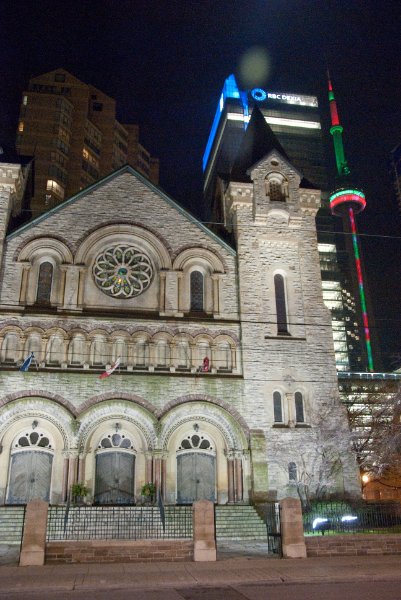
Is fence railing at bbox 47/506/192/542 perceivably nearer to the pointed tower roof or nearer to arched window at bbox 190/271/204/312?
arched window at bbox 190/271/204/312

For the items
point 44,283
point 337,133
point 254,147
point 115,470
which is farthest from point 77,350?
point 337,133

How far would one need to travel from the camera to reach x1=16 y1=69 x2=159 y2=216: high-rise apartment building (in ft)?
246

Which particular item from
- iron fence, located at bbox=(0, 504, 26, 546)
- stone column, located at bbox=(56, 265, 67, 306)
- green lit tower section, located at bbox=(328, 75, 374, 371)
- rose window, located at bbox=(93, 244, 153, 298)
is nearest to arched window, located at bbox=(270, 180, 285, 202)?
rose window, located at bbox=(93, 244, 153, 298)

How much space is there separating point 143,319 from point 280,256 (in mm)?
8258

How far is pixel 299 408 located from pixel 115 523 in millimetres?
10472

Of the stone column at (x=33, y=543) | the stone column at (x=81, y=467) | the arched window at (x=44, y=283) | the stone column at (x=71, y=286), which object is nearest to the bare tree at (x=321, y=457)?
the stone column at (x=81, y=467)

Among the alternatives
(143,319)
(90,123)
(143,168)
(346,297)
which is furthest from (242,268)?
(346,297)

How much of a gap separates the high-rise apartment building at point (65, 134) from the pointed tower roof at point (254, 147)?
42.6 metres

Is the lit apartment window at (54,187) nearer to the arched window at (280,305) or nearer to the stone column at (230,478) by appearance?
the arched window at (280,305)

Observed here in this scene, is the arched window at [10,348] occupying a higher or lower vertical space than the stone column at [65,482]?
higher

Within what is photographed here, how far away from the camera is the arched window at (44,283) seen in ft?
87.8

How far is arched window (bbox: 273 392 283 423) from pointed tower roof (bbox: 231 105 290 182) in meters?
12.0

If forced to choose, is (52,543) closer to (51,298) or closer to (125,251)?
(51,298)

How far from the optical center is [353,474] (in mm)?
25250
